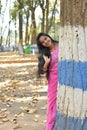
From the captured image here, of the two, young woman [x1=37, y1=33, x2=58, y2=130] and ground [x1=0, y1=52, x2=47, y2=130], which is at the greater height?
young woman [x1=37, y1=33, x2=58, y2=130]

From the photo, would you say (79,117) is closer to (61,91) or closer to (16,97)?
(61,91)

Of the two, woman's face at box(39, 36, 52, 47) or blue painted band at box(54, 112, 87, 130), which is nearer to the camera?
blue painted band at box(54, 112, 87, 130)

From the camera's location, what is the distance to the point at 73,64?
11.6 feet

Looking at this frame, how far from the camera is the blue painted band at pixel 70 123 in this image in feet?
11.6

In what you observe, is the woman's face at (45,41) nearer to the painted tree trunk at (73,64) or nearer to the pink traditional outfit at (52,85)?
the pink traditional outfit at (52,85)

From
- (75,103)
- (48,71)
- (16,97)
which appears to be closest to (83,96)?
(75,103)

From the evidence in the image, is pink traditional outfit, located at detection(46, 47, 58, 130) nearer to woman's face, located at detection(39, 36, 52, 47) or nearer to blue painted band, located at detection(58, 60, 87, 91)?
woman's face, located at detection(39, 36, 52, 47)

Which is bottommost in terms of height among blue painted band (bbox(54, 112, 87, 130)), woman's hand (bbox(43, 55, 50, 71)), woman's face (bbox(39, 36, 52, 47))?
blue painted band (bbox(54, 112, 87, 130))

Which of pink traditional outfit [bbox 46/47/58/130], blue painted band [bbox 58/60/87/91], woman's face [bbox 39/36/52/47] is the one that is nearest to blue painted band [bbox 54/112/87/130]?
blue painted band [bbox 58/60/87/91]

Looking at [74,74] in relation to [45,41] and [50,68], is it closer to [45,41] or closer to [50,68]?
[50,68]

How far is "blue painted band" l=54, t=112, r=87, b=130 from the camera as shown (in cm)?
354

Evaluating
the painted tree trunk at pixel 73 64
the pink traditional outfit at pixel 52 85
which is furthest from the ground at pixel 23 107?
the painted tree trunk at pixel 73 64

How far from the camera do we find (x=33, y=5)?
124 ft

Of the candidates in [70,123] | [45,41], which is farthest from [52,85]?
[70,123]
